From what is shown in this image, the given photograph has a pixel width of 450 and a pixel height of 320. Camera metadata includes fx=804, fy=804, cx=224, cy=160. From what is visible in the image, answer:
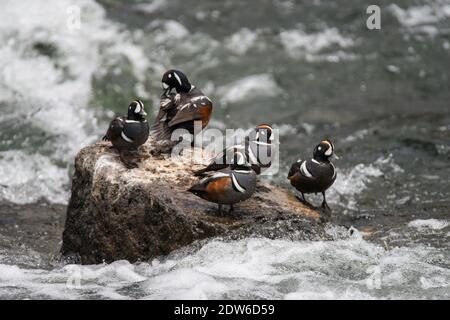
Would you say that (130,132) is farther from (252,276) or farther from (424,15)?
(424,15)

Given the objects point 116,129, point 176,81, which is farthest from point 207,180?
point 176,81

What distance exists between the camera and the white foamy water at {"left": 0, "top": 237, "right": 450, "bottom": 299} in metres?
6.08

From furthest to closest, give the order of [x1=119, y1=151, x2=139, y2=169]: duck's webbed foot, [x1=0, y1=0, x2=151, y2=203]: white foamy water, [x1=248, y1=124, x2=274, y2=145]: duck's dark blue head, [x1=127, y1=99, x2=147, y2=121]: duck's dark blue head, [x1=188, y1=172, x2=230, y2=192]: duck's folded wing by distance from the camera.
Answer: [x1=0, y1=0, x2=151, y2=203]: white foamy water < [x1=248, y1=124, x2=274, y2=145]: duck's dark blue head < [x1=127, y1=99, x2=147, y2=121]: duck's dark blue head < [x1=119, y1=151, x2=139, y2=169]: duck's webbed foot < [x1=188, y1=172, x2=230, y2=192]: duck's folded wing

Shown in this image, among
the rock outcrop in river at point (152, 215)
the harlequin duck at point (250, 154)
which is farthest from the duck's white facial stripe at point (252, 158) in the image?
the rock outcrop in river at point (152, 215)

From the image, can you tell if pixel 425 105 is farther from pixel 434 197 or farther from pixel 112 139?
Answer: pixel 112 139

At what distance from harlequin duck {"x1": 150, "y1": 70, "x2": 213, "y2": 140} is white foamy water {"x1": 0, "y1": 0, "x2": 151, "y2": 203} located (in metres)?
2.57

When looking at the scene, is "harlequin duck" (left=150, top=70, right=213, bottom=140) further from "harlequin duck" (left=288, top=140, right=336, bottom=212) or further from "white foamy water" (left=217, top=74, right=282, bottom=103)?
"white foamy water" (left=217, top=74, right=282, bottom=103)

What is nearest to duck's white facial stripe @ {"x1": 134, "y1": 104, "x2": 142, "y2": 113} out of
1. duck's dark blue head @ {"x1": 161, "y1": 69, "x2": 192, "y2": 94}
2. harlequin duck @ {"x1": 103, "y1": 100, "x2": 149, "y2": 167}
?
harlequin duck @ {"x1": 103, "y1": 100, "x2": 149, "y2": 167}

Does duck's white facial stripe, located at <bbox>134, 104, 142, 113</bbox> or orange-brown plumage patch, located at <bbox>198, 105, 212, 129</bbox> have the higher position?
orange-brown plumage patch, located at <bbox>198, 105, 212, 129</bbox>

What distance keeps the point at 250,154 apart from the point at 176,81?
1.12 metres

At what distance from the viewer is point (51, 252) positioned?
26.0ft

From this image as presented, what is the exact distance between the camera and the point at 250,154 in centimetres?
735

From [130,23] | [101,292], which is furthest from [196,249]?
[130,23]

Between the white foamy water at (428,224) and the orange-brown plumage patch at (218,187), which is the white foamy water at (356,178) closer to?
the white foamy water at (428,224)
